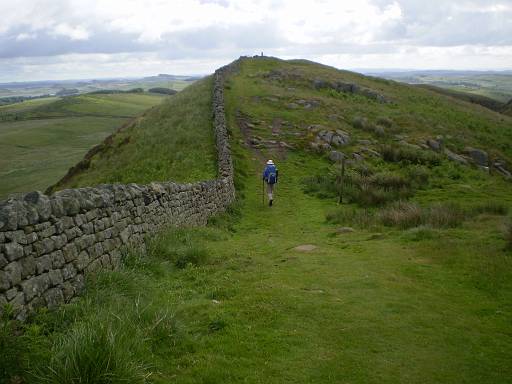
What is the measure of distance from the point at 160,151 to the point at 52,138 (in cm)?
6927

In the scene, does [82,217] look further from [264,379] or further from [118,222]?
[264,379]

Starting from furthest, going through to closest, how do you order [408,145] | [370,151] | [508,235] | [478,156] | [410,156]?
[478,156], [408,145], [370,151], [410,156], [508,235]

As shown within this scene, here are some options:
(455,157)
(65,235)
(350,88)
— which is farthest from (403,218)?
(350,88)

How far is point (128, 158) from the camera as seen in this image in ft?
94.3

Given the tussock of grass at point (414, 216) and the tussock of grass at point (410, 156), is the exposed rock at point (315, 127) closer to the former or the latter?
the tussock of grass at point (410, 156)

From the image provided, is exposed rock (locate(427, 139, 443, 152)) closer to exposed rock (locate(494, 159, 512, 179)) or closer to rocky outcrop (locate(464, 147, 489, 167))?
rocky outcrop (locate(464, 147, 489, 167))

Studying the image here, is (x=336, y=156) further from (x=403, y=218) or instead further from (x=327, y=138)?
(x=403, y=218)

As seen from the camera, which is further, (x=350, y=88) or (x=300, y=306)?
(x=350, y=88)

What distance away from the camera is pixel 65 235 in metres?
7.59

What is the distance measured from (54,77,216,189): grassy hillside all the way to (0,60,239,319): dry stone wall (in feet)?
35.8

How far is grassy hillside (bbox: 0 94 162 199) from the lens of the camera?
175ft

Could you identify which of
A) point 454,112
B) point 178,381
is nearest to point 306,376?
point 178,381

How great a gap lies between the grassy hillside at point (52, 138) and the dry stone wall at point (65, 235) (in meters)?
21.3

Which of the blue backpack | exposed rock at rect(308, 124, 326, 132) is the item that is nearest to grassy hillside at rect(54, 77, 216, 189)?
the blue backpack
